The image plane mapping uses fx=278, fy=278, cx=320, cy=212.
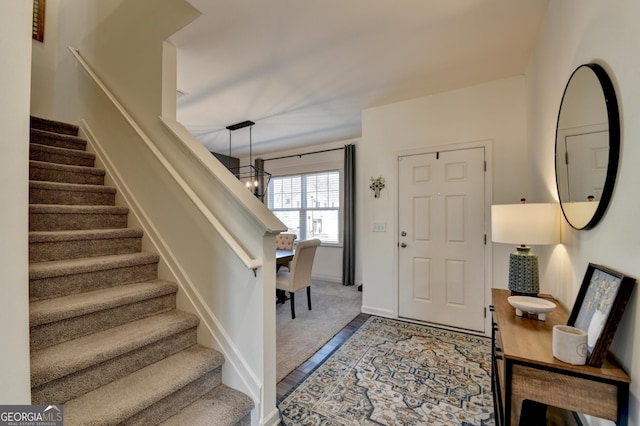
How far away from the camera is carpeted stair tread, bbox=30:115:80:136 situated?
7.75 ft

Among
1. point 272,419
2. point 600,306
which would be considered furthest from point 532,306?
point 272,419

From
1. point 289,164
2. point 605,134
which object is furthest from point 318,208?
point 605,134

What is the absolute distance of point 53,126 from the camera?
247 cm

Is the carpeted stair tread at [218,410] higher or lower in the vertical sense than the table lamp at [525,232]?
lower

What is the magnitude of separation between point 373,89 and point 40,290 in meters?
3.07

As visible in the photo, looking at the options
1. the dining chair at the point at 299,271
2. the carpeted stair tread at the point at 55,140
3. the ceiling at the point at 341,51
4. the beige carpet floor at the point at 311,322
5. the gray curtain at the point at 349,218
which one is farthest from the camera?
the gray curtain at the point at 349,218

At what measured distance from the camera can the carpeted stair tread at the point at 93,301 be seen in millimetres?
1311

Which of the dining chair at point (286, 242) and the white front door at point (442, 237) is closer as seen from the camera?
the white front door at point (442, 237)

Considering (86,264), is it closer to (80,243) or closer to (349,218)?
(80,243)

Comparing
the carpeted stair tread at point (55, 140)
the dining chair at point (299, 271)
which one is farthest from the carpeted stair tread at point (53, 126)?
the dining chair at point (299, 271)

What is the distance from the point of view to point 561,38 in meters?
1.62

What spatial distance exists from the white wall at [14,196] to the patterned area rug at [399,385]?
1282mm

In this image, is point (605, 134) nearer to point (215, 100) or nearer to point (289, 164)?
point (215, 100)

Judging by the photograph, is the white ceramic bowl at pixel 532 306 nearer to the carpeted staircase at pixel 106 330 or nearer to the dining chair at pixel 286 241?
the carpeted staircase at pixel 106 330
